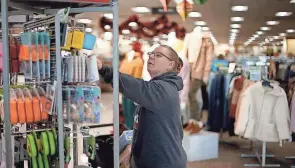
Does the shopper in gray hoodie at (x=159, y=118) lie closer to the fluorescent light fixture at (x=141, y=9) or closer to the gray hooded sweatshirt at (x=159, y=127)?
the gray hooded sweatshirt at (x=159, y=127)

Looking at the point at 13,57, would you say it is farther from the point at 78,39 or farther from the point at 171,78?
the point at 171,78

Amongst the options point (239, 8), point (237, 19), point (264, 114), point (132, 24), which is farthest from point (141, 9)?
point (264, 114)

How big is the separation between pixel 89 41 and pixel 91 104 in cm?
37

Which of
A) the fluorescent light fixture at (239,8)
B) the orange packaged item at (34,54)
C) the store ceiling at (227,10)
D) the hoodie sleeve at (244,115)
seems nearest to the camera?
the orange packaged item at (34,54)

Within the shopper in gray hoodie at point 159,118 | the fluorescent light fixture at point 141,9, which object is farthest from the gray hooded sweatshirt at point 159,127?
the fluorescent light fixture at point 141,9

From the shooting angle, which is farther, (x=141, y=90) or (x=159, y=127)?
(x=159, y=127)

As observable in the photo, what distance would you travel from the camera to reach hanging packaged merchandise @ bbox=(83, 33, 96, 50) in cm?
228

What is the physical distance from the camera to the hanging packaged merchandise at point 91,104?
7.50 ft

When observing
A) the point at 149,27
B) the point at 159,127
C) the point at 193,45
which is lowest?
the point at 159,127

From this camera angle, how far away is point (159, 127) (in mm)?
2250

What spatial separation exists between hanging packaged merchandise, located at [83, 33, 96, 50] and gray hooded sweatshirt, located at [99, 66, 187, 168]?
6.6 inches

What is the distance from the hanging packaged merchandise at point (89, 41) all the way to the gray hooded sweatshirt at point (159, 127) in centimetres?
17

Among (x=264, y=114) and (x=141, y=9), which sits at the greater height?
(x=141, y=9)

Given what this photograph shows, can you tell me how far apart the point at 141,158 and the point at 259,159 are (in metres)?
3.43
